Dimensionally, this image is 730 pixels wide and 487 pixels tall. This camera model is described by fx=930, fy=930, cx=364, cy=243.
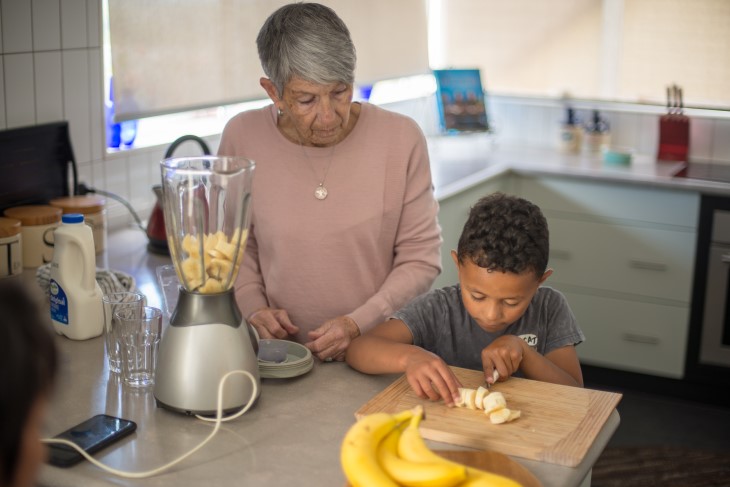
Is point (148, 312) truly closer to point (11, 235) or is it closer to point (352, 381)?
point (352, 381)

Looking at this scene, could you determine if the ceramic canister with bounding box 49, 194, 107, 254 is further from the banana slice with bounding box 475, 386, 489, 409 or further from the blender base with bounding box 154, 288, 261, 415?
the banana slice with bounding box 475, 386, 489, 409

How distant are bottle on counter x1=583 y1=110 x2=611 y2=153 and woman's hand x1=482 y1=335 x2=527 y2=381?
2.56 meters

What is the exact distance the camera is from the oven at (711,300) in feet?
11.2

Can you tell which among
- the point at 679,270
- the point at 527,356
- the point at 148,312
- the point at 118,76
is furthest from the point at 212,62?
the point at 679,270

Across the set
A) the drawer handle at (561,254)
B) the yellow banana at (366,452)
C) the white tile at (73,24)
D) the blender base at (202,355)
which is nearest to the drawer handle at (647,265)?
the drawer handle at (561,254)

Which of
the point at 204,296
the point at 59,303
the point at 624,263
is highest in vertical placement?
the point at 204,296

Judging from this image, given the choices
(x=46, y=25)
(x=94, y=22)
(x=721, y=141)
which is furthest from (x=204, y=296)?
(x=721, y=141)

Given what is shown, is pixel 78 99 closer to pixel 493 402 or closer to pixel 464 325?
pixel 464 325

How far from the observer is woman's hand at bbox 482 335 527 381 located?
1.62 m

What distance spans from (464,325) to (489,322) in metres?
0.15

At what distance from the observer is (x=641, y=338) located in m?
3.66

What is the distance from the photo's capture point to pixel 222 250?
1516 mm

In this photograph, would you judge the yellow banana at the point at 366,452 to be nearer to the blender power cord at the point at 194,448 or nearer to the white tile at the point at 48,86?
the blender power cord at the point at 194,448

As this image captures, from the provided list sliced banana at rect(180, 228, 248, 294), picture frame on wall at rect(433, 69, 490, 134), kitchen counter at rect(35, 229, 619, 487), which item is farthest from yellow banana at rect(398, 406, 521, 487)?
picture frame on wall at rect(433, 69, 490, 134)
